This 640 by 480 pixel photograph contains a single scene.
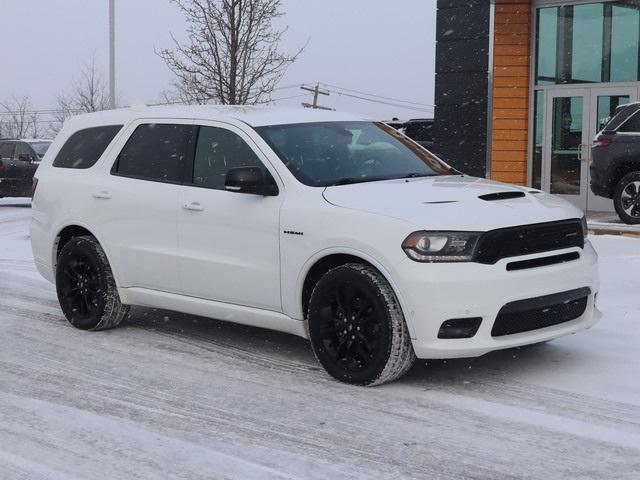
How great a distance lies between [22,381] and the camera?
20.5 feet

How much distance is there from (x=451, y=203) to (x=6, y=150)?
20038 mm

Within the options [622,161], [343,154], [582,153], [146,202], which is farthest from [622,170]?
[146,202]

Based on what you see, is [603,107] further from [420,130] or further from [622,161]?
[420,130]

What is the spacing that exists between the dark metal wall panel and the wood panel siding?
220mm

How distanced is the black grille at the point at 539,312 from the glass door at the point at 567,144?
12212 mm

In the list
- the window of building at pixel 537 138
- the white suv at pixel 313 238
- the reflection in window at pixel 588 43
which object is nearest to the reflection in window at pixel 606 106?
the reflection in window at pixel 588 43

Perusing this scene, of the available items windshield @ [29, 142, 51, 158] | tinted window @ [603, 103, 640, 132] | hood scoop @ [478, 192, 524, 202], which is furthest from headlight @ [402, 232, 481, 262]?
windshield @ [29, 142, 51, 158]

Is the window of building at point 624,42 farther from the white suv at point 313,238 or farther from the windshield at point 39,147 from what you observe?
the windshield at point 39,147

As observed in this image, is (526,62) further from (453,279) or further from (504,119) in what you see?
(453,279)

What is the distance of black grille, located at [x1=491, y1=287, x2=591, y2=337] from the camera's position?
567 centimetres

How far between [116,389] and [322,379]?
1.26 m

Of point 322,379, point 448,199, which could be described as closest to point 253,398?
point 322,379

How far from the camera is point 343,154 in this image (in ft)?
22.1

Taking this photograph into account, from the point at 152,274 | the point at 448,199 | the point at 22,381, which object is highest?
the point at 448,199
